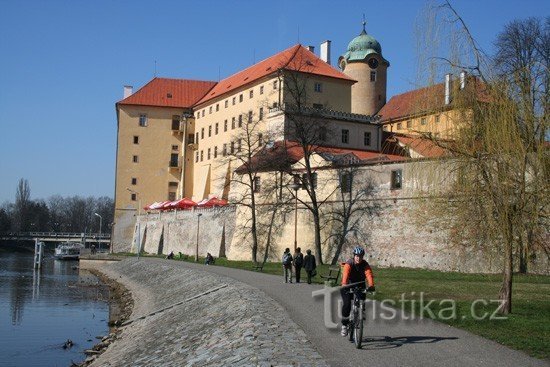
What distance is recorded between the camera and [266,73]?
63469 mm

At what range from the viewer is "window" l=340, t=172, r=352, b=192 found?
135 feet

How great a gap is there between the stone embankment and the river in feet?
5.45

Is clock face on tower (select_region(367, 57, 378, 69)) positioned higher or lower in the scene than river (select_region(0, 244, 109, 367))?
higher

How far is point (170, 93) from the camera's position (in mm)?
85000

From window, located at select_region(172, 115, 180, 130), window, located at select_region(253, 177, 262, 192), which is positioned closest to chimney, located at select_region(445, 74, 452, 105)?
window, located at select_region(253, 177, 262, 192)

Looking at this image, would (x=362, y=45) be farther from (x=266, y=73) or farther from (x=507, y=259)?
(x=507, y=259)

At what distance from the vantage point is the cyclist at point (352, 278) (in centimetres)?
1125

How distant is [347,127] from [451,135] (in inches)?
1555

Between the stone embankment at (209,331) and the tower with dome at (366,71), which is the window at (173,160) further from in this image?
the stone embankment at (209,331)

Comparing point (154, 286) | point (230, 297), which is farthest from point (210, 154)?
point (230, 297)

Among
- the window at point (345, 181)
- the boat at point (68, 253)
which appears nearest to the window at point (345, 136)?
the window at point (345, 181)

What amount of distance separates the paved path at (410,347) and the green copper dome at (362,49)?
210ft

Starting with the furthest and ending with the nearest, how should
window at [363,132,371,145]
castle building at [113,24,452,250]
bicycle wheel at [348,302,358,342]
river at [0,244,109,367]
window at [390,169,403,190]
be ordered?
castle building at [113,24,452,250] → window at [363,132,371,145] → window at [390,169,403,190] → river at [0,244,109,367] → bicycle wheel at [348,302,358,342]

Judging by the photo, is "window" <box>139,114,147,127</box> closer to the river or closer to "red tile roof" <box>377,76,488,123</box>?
the river
